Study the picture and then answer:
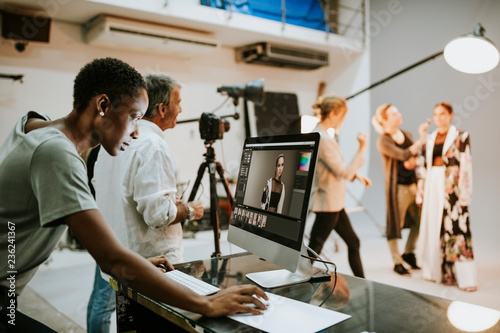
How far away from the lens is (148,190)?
150cm

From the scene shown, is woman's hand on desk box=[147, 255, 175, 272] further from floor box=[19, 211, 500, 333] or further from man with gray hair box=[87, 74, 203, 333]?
floor box=[19, 211, 500, 333]

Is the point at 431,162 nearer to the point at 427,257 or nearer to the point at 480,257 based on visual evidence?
the point at 427,257

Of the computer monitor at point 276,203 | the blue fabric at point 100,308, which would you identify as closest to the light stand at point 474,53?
the computer monitor at point 276,203

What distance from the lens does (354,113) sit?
21.0 feet

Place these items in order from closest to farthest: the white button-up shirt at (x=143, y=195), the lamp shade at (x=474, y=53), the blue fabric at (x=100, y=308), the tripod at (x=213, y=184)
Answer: the white button-up shirt at (x=143, y=195), the blue fabric at (x=100, y=308), the tripod at (x=213, y=184), the lamp shade at (x=474, y=53)

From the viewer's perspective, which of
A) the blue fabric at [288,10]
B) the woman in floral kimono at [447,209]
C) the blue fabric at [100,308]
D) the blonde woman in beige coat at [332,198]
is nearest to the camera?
the blue fabric at [100,308]

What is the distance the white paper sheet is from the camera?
90cm

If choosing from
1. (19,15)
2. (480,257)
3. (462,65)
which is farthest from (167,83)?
(480,257)

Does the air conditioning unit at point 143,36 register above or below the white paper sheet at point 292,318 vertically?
above

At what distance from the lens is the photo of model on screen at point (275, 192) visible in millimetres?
1257

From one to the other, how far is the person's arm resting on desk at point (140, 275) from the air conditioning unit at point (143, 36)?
12.2 ft

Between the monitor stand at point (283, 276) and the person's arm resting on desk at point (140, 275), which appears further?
the monitor stand at point (283, 276)

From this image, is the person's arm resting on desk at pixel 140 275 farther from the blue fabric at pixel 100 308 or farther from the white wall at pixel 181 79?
the white wall at pixel 181 79

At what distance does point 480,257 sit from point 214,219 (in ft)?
10.7
